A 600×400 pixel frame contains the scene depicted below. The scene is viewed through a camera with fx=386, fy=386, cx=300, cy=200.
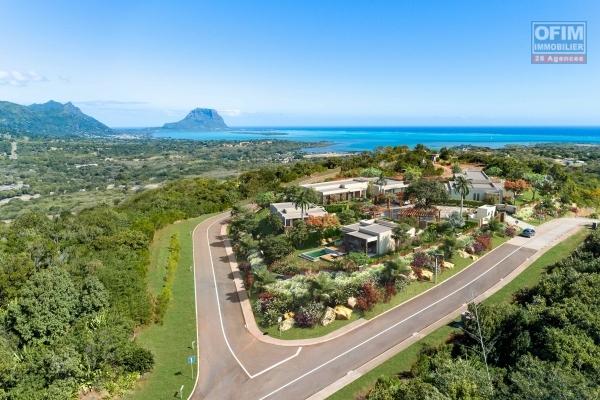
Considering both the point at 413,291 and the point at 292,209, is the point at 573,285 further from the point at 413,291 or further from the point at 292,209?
the point at 292,209

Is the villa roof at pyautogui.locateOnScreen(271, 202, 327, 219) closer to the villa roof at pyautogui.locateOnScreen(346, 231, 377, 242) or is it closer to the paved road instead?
the villa roof at pyautogui.locateOnScreen(346, 231, 377, 242)

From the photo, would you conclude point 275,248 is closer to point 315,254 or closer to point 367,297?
point 315,254

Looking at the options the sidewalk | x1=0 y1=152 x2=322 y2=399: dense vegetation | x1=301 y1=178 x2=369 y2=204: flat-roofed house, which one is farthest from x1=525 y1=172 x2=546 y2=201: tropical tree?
x1=0 y1=152 x2=322 y2=399: dense vegetation

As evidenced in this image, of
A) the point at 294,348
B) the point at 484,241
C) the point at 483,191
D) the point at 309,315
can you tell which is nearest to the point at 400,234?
the point at 484,241

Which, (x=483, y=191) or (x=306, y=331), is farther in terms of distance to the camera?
(x=483, y=191)

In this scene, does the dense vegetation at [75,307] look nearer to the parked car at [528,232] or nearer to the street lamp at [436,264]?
the street lamp at [436,264]

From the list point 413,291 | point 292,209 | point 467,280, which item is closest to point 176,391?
point 413,291
